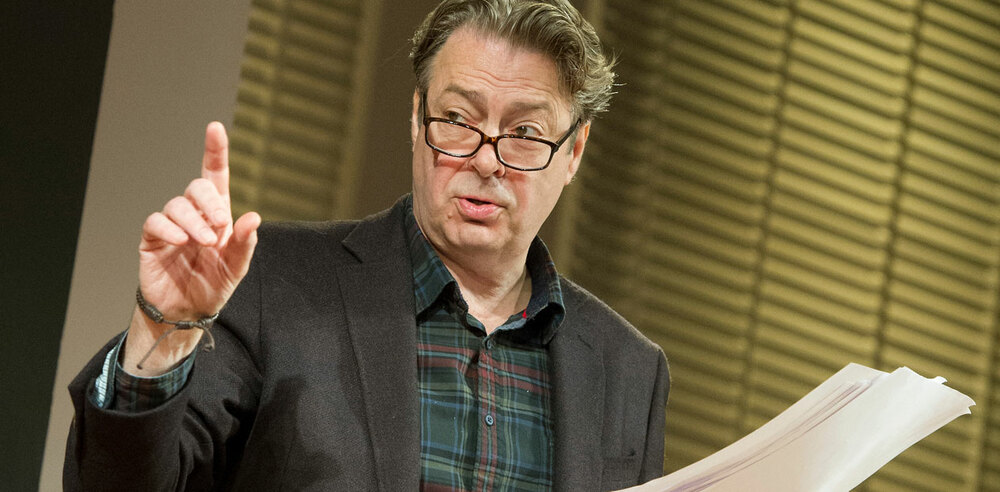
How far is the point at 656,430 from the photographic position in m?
1.87

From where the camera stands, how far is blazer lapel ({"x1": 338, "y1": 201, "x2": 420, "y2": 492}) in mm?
1505

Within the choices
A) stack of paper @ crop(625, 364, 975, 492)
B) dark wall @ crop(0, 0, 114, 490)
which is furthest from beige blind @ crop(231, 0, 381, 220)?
stack of paper @ crop(625, 364, 975, 492)

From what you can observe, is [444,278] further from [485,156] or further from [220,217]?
[220,217]

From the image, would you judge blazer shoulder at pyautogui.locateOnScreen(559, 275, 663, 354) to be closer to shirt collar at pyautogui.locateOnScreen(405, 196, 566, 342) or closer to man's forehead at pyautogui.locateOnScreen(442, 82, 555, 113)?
shirt collar at pyautogui.locateOnScreen(405, 196, 566, 342)

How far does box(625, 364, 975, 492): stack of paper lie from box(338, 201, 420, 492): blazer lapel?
0.40 metres

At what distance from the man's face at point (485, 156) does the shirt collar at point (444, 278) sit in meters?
0.03

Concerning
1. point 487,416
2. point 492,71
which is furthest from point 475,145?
point 487,416

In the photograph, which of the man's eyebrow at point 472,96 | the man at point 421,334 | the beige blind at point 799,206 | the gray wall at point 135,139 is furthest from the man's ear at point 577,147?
the beige blind at point 799,206

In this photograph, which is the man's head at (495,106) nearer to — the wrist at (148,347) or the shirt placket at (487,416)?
the shirt placket at (487,416)

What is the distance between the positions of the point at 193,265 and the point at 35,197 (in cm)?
61

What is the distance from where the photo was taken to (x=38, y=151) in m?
1.77

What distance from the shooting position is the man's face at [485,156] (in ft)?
5.70

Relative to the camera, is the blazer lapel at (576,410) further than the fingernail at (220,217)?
Yes

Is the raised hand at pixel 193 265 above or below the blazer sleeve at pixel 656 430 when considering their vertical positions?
above
